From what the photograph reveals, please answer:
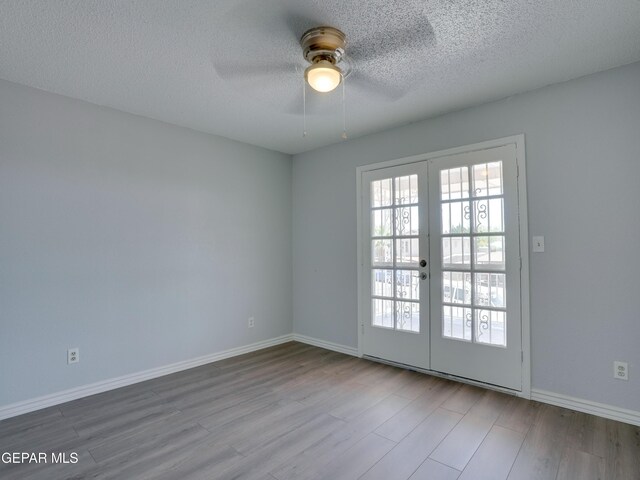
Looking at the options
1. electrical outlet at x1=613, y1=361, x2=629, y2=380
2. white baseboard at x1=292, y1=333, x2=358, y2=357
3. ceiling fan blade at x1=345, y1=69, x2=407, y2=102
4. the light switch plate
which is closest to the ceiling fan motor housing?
Result: ceiling fan blade at x1=345, y1=69, x2=407, y2=102

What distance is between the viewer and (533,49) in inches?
85.9

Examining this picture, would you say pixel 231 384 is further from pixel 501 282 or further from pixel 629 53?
pixel 629 53

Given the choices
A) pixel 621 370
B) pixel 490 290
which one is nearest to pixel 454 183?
pixel 490 290

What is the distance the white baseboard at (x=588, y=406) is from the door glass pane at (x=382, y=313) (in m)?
1.37

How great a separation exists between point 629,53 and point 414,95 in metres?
1.39

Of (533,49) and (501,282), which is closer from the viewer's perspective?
(533,49)

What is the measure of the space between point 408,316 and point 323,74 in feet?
7.95

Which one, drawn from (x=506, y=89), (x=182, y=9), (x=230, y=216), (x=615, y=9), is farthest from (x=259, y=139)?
(x=615, y=9)

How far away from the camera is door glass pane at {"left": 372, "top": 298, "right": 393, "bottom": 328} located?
3586mm

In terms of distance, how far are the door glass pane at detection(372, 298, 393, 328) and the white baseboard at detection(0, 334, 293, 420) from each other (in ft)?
4.89

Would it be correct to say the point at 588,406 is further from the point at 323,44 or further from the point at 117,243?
the point at 117,243

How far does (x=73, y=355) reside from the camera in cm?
279

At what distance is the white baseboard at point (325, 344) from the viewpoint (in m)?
3.91

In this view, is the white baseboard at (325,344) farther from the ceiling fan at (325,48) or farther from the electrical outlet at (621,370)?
the ceiling fan at (325,48)
